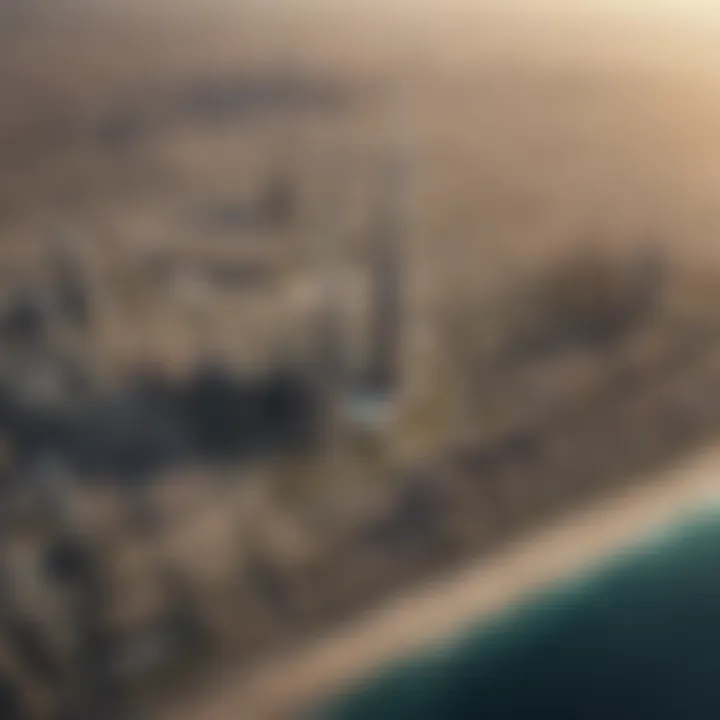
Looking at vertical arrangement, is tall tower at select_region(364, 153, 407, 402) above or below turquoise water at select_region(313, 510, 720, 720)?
above

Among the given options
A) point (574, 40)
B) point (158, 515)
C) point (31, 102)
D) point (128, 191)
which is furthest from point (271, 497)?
point (574, 40)

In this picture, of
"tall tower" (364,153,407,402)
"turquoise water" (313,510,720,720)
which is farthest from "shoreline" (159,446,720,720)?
"tall tower" (364,153,407,402)

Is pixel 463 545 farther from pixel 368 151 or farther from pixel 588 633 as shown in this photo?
pixel 368 151

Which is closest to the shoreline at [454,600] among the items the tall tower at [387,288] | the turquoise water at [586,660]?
the turquoise water at [586,660]

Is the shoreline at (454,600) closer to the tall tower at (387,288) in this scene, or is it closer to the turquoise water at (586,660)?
the turquoise water at (586,660)

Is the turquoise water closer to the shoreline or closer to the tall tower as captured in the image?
the shoreline

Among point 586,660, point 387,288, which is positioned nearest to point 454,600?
point 586,660
